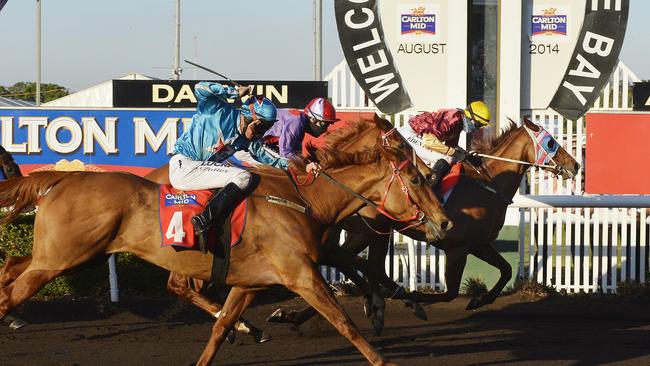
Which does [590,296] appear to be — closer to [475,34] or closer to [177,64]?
[475,34]

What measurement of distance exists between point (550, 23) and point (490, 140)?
2.62 meters

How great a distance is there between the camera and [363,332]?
881cm

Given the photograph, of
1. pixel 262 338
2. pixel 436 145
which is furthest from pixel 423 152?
pixel 262 338

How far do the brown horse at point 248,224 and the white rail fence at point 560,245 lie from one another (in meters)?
4.24

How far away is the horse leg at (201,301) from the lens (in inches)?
308

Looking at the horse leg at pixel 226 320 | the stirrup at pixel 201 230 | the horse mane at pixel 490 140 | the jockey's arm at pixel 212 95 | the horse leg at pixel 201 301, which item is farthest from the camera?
the horse mane at pixel 490 140

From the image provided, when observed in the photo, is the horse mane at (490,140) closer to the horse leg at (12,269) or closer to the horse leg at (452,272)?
the horse leg at (452,272)

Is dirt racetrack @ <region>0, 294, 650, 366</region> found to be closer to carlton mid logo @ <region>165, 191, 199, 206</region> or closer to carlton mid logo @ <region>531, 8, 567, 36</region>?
carlton mid logo @ <region>165, 191, 199, 206</region>

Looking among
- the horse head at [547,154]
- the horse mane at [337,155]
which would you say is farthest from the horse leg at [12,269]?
the horse head at [547,154]

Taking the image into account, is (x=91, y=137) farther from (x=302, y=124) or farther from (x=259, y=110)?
(x=259, y=110)

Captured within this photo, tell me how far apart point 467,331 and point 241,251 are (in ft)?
9.64

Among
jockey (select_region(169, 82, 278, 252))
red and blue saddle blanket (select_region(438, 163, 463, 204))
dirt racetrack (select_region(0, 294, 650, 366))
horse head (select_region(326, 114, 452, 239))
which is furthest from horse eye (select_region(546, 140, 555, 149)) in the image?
jockey (select_region(169, 82, 278, 252))

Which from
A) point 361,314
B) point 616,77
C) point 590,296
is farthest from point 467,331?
point 616,77

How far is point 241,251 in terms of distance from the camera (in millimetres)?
6684
